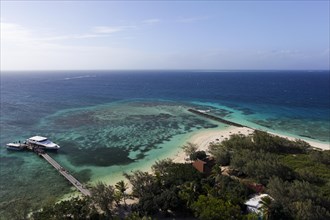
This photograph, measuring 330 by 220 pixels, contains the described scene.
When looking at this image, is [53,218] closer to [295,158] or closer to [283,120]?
[295,158]

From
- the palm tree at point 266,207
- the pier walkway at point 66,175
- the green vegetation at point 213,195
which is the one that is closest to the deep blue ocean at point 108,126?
the pier walkway at point 66,175

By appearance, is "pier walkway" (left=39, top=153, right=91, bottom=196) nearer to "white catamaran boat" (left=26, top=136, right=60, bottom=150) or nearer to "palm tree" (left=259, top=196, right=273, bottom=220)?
"white catamaran boat" (left=26, top=136, right=60, bottom=150)

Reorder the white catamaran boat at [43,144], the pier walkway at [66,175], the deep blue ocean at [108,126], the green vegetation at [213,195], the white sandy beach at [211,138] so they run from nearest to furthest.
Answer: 1. the green vegetation at [213,195]
2. the pier walkway at [66,175]
3. the deep blue ocean at [108,126]
4. the white sandy beach at [211,138]
5. the white catamaran boat at [43,144]

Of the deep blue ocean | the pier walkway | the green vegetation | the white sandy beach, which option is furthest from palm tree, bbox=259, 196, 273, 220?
the deep blue ocean

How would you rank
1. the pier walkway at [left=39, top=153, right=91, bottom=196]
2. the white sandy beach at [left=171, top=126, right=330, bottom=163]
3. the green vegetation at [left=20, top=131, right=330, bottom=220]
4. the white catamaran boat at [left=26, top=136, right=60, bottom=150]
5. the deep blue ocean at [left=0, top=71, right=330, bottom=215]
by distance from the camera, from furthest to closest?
the white catamaran boat at [left=26, top=136, right=60, bottom=150]
the white sandy beach at [left=171, top=126, right=330, bottom=163]
the deep blue ocean at [left=0, top=71, right=330, bottom=215]
the pier walkway at [left=39, top=153, right=91, bottom=196]
the green vegetation at [left=20, top=131, right=330, bottom=220]

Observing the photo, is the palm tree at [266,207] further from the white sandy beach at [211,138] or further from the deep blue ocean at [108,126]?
the deep blue ocean at [108,126]

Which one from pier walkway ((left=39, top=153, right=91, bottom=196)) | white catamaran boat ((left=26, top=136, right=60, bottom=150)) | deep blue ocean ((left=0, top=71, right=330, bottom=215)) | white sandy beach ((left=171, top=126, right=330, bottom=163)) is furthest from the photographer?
white catamaran boat ((left=26, top=136, right=60, bottom=150))
